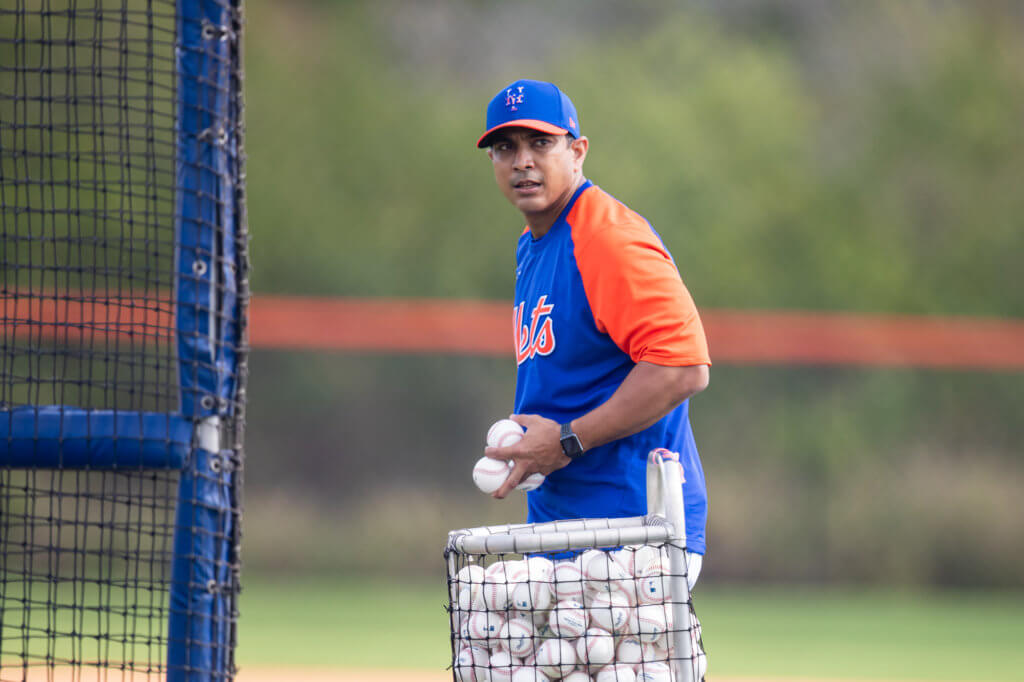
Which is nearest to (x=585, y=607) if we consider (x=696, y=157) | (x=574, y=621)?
(x=574, y=621)

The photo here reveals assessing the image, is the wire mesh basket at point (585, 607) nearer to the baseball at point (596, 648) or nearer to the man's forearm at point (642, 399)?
the baseball at point (596, 648)

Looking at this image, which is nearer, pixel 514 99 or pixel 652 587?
pixel 652 587

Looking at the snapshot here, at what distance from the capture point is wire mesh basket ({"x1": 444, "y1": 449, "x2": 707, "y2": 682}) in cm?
259

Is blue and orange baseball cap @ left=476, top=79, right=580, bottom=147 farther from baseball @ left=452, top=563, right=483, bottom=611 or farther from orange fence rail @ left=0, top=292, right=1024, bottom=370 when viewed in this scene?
orange fence rail @ left=0, top=292, right=1024, bottom=370

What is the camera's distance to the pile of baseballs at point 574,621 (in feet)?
8.57

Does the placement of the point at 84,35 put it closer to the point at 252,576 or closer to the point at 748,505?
the point at 252,576

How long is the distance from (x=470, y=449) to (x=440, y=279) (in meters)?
3.46

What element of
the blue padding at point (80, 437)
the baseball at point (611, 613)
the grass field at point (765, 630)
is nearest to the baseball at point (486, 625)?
the baseball at point (611, 613)

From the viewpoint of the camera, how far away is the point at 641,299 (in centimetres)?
283

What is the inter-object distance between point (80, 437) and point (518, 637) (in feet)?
4.22

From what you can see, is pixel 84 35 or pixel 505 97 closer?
pixel 505 97

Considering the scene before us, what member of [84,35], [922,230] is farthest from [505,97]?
[922,230]

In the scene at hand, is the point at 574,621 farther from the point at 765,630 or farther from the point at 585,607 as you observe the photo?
the point at 765,630

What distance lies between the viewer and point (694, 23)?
18.0 metres
